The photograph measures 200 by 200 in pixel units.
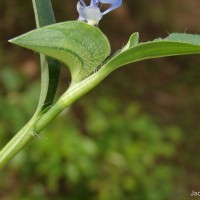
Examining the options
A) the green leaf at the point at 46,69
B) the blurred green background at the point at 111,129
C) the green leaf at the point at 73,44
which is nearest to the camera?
the green leaf at the point at 73,44

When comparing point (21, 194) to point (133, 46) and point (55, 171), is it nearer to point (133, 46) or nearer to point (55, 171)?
point (55, 171)

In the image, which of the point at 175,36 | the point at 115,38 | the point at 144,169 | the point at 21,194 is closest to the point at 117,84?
the point at 115,38

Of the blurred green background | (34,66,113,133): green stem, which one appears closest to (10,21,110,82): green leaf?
(34,66,113,133): green stem

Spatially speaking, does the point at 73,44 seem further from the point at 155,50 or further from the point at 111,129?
the point at 111,129

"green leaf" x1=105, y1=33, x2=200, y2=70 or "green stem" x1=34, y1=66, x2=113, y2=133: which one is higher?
"green leaf" x1=105, y1=33, x2=200, y2=70

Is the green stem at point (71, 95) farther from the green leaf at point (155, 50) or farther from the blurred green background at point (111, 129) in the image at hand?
the blurred green background at point (111, 129)

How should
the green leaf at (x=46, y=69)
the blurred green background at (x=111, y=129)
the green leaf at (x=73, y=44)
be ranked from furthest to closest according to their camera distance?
the blurred green background at (x=111, y=129) → the green leaf at (x=46, y=69) → the green leaf at (x=73, y=44)

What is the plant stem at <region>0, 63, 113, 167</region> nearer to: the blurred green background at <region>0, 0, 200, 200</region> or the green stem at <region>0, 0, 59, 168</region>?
the green stem at <region>0, 0, 59, 168</region>

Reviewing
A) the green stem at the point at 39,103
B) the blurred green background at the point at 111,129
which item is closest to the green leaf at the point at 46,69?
the green stem at the point at 39,103
